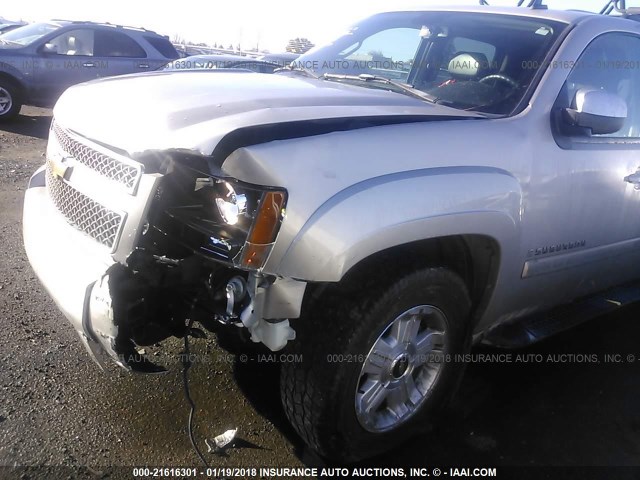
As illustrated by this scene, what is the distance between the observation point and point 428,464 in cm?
271

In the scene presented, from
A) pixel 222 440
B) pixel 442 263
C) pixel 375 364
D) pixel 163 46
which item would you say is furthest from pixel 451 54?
pixel 163 46

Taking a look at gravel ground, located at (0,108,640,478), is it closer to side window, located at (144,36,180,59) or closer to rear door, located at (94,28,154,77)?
rear door, located at (94,28,154,77)

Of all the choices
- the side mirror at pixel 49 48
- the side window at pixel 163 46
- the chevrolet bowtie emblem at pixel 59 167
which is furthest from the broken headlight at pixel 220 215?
the side window at pixel 163 46

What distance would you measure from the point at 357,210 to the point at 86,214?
1.12 m

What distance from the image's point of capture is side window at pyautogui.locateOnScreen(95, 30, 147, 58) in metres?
10.9

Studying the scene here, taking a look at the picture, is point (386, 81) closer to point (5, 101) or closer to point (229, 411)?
point (229, 411)

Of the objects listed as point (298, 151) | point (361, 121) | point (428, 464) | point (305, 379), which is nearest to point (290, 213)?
point (298, 151)

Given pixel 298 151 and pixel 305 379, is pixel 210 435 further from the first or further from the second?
pixel 298 151

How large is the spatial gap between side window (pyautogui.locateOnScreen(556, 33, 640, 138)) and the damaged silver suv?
0.01m

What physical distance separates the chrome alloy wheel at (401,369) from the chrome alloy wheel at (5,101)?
9316 millimetres

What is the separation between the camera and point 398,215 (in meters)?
2.21

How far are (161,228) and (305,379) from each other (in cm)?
81

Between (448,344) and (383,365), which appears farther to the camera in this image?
(448,344)

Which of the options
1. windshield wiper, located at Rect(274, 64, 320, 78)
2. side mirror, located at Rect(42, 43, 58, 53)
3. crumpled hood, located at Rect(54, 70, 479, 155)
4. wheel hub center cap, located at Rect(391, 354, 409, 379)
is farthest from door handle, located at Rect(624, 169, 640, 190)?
side mirror, located at Rect(42, 43, 58, 53)
